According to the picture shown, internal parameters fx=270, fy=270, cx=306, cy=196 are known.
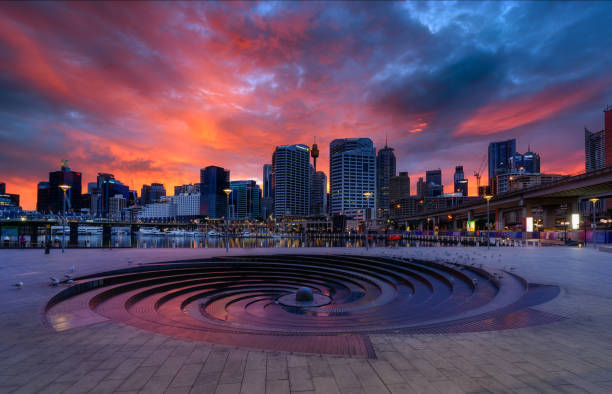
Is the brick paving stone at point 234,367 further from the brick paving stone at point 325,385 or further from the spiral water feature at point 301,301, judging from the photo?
the brick paving stone at point 325,385

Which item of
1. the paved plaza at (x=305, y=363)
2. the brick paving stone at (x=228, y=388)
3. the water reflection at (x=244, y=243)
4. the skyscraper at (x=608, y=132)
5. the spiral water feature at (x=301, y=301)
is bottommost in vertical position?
the water reflection at (x=244, y=243)

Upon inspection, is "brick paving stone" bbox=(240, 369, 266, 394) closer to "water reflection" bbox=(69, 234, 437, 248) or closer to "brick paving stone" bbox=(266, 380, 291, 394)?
"brick paving stone" bbox=(266, 380, 291, 394)

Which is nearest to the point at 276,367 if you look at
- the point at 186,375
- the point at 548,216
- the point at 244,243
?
the point at 186,375

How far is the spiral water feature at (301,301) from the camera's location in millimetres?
8289

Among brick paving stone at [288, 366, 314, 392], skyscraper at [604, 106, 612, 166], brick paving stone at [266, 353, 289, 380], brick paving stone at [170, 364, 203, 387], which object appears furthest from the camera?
skyscraper at [604, 106, 612, 166]

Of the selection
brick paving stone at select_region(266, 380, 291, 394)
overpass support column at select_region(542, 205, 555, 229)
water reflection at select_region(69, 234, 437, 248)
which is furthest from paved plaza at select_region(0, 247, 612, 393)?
overpass support column at select_region(542, 205, 555, 229)

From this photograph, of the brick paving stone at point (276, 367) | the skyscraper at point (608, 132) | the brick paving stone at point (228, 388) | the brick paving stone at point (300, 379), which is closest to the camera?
the brick paving stone at point (228, 388)

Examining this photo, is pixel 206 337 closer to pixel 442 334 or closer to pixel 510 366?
pixel 442 334

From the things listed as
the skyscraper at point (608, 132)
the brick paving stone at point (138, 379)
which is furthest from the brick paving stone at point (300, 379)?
the skyscraper at point (608, 132)

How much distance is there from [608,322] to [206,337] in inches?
469

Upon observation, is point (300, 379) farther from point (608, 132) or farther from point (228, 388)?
point (608, 132)

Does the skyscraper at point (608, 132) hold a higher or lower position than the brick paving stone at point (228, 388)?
higher

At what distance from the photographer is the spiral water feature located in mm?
8289

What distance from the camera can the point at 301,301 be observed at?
15.8 metres
